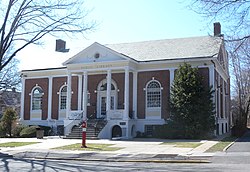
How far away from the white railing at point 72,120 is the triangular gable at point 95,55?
485cm

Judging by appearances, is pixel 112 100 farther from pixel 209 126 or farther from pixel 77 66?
pixel 209 126

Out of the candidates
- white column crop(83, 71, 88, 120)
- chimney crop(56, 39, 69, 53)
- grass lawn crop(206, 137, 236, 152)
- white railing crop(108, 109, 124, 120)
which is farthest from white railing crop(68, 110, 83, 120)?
grass lawn crop(206, 137, 236, 152)

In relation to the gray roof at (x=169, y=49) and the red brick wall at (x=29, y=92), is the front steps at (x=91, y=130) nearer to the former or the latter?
the gray roof at (x=169, y=49)

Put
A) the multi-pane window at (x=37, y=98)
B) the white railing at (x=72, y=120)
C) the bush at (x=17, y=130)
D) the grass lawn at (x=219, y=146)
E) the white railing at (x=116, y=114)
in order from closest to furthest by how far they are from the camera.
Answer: the grass lawn at (x=219, y=146) < the white railing at (x=116, y=114) < the white railing at (x=72, y=120) < the bush at (x=17, y=130) < the multi-pane window at (x=37, y=98)

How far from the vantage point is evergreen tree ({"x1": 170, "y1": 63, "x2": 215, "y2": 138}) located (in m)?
28.5

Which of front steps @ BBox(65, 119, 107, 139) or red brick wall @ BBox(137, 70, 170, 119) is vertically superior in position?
red brick wall @ BBox(137, 70, 170, 119)

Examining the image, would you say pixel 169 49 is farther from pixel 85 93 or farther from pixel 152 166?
pixel 152 166

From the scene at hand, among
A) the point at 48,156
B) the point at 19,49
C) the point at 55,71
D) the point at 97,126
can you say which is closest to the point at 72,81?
the point at 55,71

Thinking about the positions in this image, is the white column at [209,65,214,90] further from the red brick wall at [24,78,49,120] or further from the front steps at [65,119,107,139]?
the red brick wall at [24,78,49,120]

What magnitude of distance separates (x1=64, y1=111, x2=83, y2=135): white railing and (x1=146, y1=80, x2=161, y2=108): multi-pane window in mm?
6570

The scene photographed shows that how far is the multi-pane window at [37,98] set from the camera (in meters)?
39.2

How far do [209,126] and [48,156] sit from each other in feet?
49.3

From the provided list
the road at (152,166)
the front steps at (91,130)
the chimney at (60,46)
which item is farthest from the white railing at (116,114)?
the chimney at (60,46)

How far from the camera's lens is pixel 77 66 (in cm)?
3397
